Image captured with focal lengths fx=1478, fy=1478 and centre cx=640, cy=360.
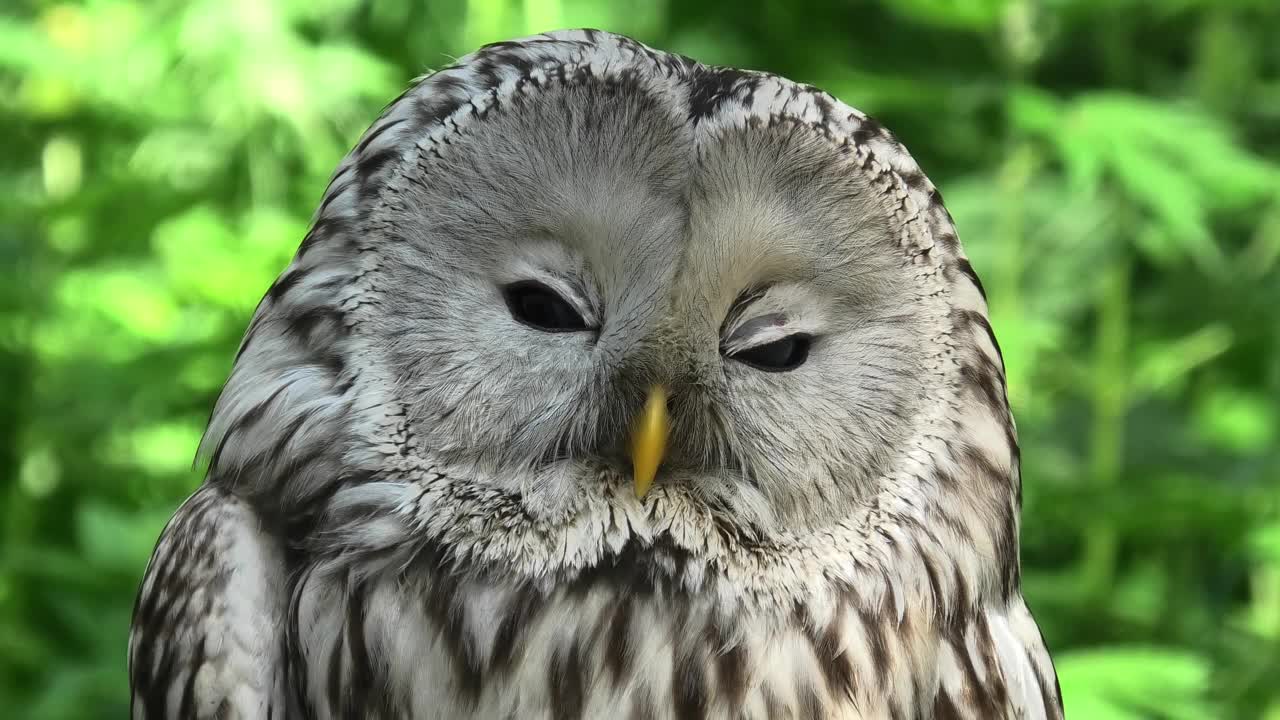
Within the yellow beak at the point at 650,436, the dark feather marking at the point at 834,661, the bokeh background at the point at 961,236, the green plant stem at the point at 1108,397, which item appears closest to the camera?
the yellow beak at the point at 650,436

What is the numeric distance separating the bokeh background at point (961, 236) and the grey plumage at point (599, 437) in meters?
0.94

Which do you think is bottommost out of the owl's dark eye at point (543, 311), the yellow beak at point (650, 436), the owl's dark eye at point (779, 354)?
the yellow beak at point (650, 436)

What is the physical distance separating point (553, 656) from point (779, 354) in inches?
13.4

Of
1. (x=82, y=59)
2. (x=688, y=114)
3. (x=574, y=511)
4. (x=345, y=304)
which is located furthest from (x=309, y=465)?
(x=82, y=59)

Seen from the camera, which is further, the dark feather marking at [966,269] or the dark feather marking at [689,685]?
the dark feather marking at [966,269]

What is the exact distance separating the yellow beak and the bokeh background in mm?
1125

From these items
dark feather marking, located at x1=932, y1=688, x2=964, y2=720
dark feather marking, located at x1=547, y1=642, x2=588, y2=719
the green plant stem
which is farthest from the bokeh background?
dark feather marking, located at x1=547, y1=642, x2=588, y2=719

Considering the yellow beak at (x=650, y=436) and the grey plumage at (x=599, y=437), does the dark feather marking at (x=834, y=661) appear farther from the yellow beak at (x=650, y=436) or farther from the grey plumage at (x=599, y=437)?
the yellow beak at (x=650, y=436)

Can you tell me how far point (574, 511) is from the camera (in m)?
1.33

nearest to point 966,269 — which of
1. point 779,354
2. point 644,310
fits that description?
point 779,354

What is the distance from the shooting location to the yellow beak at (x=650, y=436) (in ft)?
4.09

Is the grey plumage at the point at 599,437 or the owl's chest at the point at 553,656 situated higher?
the grey plumage at the point at 599,437

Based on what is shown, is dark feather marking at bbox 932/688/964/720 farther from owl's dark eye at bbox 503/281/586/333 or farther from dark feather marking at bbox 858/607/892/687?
owl's dark eye at bbox 503/281/586/333

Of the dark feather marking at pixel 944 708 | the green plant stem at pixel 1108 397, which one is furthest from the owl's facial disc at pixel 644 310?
the green plant stem at pixel 1108 397
